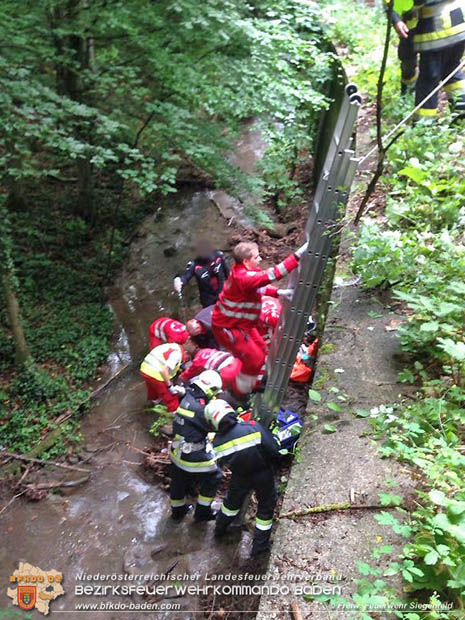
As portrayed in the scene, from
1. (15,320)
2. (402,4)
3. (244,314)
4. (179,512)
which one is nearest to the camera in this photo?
(402,4)

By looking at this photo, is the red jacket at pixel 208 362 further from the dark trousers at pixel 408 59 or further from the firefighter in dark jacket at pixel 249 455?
the dark trousers at pixel 408 59

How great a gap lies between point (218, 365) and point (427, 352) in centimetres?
215

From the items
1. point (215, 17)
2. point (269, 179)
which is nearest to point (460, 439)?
point (215, 17)

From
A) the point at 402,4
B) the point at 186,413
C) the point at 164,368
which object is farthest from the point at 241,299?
the point at 402,4

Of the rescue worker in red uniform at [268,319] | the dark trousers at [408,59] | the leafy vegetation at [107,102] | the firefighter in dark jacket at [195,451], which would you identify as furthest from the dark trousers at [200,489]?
the dark trousers at [408,59]

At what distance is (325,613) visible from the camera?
8.00 feet

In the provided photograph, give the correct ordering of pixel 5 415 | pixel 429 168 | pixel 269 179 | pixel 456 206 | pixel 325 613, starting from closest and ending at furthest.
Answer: pixel 325 613
pixel 456 206
pixel 429 168
pixel 5 415
pixel 269 179

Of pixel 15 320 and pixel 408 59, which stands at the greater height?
pixel 408 59

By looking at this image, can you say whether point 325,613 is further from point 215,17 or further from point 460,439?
point 215,17

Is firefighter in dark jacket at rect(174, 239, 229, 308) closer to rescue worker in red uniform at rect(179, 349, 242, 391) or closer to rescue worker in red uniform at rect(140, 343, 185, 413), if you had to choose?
rescue worker in red uniform at rect(140, 343, 185, 413)

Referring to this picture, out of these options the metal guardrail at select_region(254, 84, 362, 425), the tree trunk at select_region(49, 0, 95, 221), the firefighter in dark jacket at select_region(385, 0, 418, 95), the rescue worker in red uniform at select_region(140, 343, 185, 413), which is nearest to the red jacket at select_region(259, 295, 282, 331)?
the rescue worker in red uniform at select_region(140, 343, 185, 413)

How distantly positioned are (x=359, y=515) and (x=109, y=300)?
22.7 ft

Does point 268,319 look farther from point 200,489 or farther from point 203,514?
point 203,514

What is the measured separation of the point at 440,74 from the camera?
5.72m
